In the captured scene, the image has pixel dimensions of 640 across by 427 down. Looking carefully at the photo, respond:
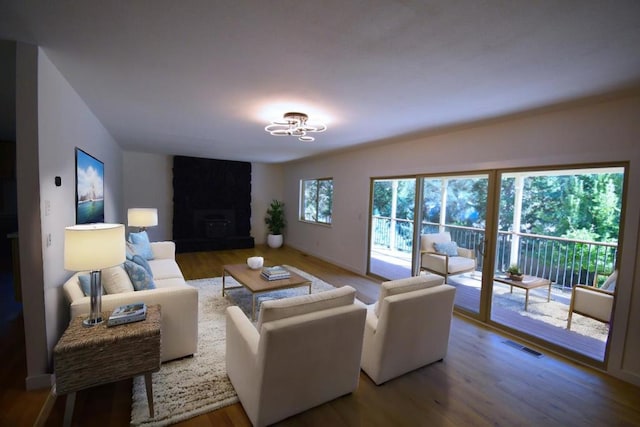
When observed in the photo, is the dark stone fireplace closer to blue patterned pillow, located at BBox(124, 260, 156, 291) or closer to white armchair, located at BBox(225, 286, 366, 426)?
blue patterned pillow, located at BBox(124, 260, 156, 291)

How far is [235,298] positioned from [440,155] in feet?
11.5

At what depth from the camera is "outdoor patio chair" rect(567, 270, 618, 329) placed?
2738 millimetres

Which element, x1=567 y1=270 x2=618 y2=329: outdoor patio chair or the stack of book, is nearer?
x1=567 y1=270 x2=618 y2=329: outdoor patio chair

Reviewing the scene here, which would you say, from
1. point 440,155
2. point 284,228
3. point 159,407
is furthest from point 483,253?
point 284,228

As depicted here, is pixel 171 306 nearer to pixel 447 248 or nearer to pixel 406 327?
pixel 406 327

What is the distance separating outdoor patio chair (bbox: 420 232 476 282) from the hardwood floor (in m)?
1.57

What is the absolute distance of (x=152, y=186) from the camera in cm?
694

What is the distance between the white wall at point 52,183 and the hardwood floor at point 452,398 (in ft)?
1.31

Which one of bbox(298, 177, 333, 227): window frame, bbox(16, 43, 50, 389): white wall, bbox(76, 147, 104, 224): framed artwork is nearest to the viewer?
bbox(16, 43, 50, 389): white wall

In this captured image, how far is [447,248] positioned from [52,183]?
4.67 m

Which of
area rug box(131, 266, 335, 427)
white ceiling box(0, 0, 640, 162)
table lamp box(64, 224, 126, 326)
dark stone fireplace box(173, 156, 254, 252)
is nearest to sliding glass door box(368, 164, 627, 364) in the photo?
white ceiling box(0, 0, 640, 162)

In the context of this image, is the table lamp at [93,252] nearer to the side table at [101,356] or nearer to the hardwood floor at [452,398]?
the side table at [101,356]

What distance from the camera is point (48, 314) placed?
2.00 m

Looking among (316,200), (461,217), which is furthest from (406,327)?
(316,200)
